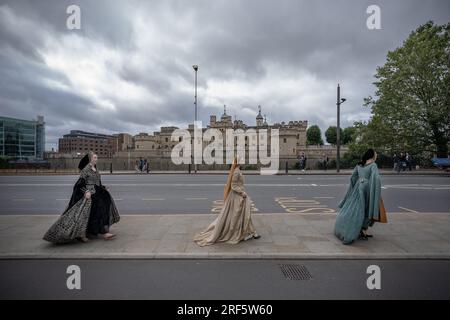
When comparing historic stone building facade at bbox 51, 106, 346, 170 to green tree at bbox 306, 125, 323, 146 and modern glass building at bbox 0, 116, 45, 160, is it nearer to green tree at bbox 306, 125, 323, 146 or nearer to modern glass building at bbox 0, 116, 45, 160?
green tree at bbox 306, 125, 323, 146

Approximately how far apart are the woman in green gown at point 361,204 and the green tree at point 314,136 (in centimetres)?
10041

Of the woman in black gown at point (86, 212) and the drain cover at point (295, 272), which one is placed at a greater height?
the woman in black gown at point (86, 212)

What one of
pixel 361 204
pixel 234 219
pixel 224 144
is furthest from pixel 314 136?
pixel 234 219

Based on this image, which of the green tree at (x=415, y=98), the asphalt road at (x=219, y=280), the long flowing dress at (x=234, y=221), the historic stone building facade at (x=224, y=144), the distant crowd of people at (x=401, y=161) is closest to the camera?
the asphalt road at (x=219, y=280)

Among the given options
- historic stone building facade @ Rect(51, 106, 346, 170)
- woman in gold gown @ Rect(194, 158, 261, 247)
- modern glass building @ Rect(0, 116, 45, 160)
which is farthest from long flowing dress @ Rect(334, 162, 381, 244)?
modern glass building @ Rect(0, 116, 45, 160)

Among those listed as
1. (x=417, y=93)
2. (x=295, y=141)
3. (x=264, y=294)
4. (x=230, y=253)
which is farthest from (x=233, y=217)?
(x=295, y=141)

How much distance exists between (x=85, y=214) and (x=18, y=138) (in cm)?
11600

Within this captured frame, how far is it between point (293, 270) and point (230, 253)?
44.6 inches

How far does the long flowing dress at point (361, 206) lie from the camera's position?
494 centimetres

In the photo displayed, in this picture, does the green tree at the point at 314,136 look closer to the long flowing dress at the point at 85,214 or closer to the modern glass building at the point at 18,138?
the long flowing dress at the point at 85,214

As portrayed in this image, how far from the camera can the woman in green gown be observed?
495 cm


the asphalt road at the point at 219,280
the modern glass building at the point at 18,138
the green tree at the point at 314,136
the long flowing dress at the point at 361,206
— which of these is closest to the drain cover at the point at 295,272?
the asphalt road at the point at 219,280

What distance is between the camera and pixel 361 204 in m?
5.03
